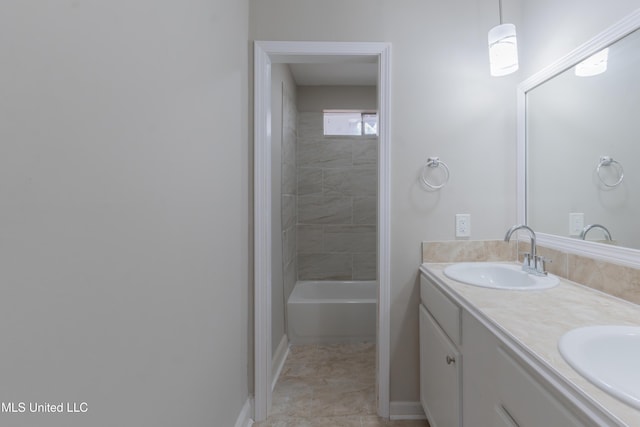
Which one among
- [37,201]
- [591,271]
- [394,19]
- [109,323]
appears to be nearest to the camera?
[37,201]

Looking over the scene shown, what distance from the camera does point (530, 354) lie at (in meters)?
0.74

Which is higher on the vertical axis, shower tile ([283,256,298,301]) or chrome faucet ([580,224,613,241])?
chrome faucet ([580,224,613,241])

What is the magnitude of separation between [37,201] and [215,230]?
30.5 inches

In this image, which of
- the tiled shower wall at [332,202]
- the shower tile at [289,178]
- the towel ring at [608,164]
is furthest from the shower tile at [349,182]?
the towel ring at [608,164]

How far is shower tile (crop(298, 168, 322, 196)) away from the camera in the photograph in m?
3.39

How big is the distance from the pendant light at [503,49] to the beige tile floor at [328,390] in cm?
196

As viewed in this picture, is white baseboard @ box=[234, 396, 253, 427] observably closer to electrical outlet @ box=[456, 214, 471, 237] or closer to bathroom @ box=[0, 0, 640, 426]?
bathroom @ box=[0, 0, 640, 426]

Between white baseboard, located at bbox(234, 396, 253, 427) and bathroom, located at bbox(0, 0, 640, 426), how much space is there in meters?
0.02

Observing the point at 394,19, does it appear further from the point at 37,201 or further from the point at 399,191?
A: the point at 37,201

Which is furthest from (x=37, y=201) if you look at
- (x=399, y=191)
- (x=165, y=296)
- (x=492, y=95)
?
(x=492, y=95)

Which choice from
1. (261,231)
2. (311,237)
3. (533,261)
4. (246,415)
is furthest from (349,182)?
(246,415)

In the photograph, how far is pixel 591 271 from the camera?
4.11ft

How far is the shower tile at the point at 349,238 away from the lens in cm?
341

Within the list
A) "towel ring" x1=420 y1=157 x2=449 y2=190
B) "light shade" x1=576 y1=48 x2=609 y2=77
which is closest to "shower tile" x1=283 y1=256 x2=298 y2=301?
"towel ring" x1=420 y1=157 x2=449 y2=190
